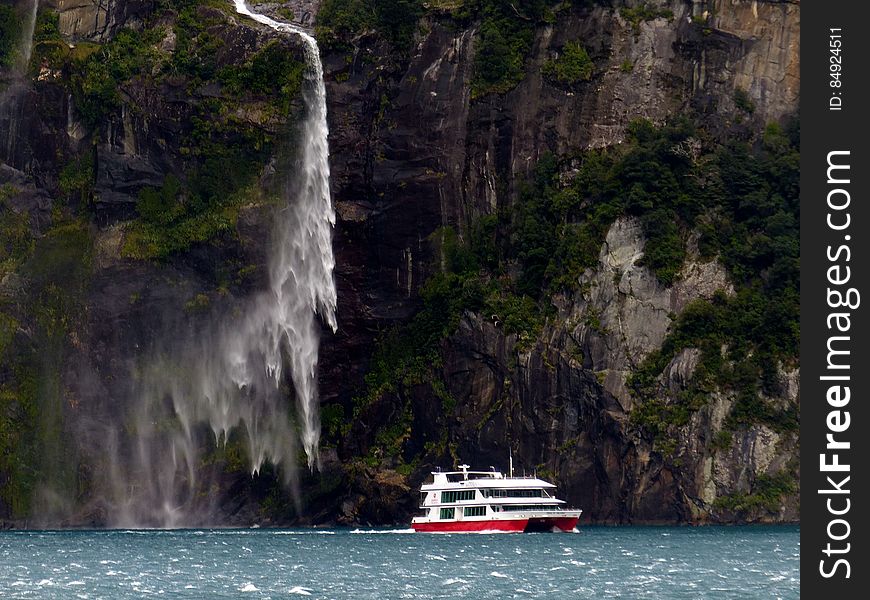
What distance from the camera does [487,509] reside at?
322 feet

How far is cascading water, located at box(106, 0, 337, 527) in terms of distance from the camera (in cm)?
10856

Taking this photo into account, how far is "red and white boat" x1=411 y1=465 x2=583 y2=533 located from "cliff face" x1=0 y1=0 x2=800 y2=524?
5.86 m

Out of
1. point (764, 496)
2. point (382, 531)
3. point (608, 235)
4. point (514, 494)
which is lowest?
point (382, 531)

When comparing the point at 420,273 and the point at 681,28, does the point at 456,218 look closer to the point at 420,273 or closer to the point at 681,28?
the point at 420,273

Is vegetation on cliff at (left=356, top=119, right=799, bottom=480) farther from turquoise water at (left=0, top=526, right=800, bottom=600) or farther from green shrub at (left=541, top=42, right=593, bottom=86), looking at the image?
turquoise water at (left=0, top=526, right=800, bottom=600)

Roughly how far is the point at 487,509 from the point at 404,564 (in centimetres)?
1998

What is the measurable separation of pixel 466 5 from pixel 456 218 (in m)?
14.4

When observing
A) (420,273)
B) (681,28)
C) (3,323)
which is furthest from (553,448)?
(3,323)

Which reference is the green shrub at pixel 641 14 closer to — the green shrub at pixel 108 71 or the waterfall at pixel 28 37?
the green shrub at pixel 108 71

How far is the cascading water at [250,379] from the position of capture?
4274 inches

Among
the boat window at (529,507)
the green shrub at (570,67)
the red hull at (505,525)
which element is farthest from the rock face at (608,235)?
the red hull at (505,525)

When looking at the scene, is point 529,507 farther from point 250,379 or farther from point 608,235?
point 250,379

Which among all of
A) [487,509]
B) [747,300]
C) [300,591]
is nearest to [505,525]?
[487,509]

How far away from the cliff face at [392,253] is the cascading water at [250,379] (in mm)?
974
